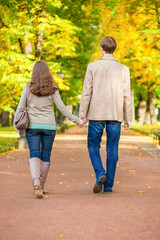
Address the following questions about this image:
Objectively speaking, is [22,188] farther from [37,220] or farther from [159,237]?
[159,237]

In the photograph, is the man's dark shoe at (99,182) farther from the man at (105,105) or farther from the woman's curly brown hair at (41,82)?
the woman's curly brown hair at (41,82)

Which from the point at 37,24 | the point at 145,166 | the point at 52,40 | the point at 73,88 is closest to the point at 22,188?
the point at 145,166

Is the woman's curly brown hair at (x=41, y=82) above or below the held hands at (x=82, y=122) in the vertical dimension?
above

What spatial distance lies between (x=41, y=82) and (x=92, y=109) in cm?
82

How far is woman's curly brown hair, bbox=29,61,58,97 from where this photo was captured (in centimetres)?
642

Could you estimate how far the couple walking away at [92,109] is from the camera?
6480 mm

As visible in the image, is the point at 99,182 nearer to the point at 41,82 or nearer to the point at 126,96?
the point at 126,96

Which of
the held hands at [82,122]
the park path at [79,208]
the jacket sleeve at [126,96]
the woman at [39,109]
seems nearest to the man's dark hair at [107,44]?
the jacket sleeve at [126,96]

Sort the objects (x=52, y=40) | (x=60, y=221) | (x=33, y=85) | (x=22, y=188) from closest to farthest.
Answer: (x=60, y=221), (x=33, y=85), (x=22, y=188), (x=52, y=40)

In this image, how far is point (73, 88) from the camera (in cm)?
2900

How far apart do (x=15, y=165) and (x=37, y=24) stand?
7.80 metres

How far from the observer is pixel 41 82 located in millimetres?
6418

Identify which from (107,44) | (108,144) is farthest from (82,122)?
(107,44)

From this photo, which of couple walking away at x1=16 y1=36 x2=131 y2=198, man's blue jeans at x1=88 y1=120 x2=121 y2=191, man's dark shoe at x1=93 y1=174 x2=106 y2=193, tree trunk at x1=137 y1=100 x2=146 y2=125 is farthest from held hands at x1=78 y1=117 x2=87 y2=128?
tree trunk at x1=137 y1=100 x2=146 y2=125
